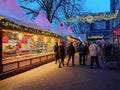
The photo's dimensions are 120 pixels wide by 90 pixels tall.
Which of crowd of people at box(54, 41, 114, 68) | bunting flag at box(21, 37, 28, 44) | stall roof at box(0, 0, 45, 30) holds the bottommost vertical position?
crowd of people at box(54, 41, 114, 68)

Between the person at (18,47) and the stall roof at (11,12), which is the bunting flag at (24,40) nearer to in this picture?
the person at (18,47)

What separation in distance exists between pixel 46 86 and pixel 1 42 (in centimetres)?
364

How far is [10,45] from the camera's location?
14.0 metres

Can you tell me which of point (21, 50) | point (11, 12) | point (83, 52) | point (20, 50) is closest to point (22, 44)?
point (21, 50)

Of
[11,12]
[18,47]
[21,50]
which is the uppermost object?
[11,12]

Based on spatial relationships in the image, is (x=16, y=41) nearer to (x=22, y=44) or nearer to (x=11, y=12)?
(x=22, y=44)

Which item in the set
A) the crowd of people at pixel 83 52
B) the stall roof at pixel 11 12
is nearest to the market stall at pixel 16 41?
the stall roof at pixel 11 12

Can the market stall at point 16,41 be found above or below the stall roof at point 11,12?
below

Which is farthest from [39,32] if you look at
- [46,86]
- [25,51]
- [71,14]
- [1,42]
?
[71,14]

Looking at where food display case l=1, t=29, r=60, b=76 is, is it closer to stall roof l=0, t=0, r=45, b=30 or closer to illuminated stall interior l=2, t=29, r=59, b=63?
illuminated stall interior l=2, t=29, r=59, b=63

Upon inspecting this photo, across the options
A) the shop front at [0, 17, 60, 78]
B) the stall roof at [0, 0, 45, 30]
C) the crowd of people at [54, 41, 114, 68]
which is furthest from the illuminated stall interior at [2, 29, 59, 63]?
the crowd of people at [54, 41, 114, 68]

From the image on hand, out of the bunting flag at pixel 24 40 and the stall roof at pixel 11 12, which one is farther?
the bunting flag at pixel 24 40

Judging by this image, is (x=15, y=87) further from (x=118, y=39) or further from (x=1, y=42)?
(x=118, y=39)

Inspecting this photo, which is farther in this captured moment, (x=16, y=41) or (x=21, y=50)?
(x=21, y=50)
